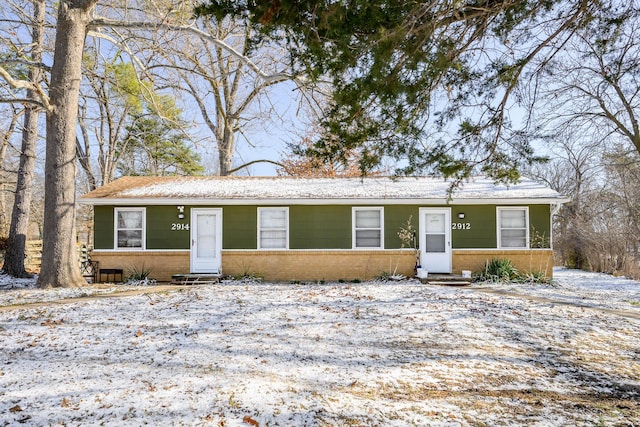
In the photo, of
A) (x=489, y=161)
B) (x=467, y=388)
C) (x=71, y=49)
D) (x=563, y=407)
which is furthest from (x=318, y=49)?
(x=71, y=49)

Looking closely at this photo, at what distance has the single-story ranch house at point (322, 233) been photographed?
12281 millimetres

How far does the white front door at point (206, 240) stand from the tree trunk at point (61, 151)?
3375 millimetres

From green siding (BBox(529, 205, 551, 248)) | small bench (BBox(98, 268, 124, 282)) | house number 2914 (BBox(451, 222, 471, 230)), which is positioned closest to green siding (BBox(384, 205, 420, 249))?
house number 2914 (BBox(451, 222, 471, 230))

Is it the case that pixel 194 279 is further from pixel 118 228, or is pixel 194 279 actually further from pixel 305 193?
pixel 305 193

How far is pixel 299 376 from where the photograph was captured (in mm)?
4223

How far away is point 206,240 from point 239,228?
1.13m

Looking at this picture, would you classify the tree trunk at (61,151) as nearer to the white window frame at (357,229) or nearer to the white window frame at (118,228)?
the white window frame at (118,228)

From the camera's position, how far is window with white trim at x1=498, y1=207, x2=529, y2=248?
1249 cm

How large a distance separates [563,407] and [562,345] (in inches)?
89.3

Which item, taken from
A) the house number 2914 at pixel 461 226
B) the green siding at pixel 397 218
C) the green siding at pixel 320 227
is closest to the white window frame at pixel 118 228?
the green siding at pixel 320 227

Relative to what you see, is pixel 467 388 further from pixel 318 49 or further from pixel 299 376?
pixel 318 49

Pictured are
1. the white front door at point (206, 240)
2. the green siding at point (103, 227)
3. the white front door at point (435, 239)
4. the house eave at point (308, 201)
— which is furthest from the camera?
the white front door at point (435, 239)

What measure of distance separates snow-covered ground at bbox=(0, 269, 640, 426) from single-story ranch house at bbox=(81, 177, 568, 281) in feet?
13.3

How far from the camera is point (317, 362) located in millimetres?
4680
